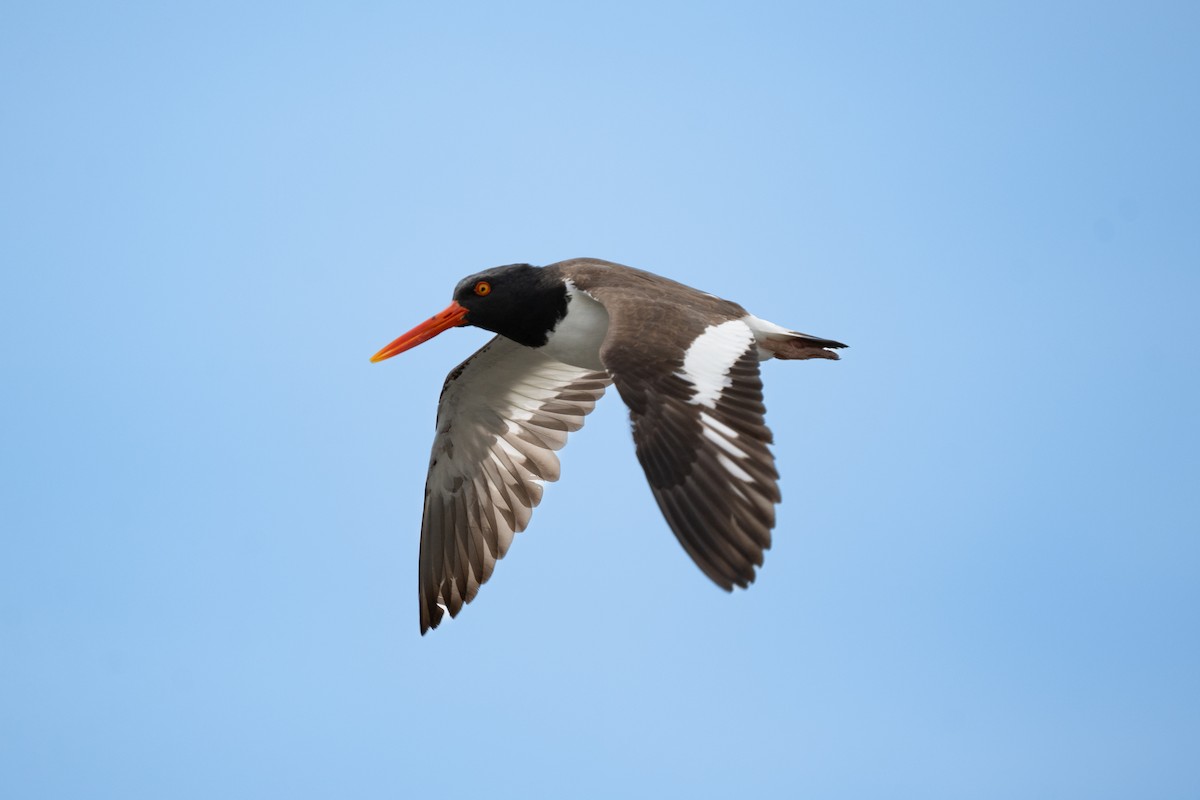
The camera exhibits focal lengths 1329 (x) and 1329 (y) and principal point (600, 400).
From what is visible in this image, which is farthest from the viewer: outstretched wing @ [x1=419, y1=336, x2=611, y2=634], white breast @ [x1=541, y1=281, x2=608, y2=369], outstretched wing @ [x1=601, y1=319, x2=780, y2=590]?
outstretched wing @ [x1=419, y1=336, x2=611, y2=634]

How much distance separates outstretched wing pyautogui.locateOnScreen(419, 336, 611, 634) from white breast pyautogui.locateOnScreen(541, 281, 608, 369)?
4.76 feet

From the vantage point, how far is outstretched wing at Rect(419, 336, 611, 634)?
1223cm

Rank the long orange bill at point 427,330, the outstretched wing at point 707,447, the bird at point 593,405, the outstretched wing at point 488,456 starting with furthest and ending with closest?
the outstretched wing at point 488,456 → the long orange bill at point 427,330 → the bird at point 593,405 → the outstretched wing at point 707,447

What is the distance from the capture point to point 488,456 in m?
12.7

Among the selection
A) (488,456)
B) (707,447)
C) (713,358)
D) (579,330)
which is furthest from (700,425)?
(488,456)

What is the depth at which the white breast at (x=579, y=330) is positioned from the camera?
34.0 feet

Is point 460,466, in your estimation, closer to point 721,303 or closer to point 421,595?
point 421,595

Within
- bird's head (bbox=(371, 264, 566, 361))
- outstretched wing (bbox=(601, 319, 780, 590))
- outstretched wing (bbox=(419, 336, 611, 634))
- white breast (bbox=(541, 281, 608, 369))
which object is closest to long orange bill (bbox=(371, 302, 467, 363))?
bird's head (bbox=(371, 264, 566, 361))

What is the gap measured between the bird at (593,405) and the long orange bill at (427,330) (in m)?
0.01

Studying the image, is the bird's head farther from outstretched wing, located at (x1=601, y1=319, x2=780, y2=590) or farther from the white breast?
outstretched wing, located at (x1=601, y1=319, x2=780, y2=590)

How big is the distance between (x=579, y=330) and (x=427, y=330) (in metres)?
1.40

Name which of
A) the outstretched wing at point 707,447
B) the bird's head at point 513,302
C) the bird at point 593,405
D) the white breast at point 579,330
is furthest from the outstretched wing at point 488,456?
the outstretched wing at point 707,447

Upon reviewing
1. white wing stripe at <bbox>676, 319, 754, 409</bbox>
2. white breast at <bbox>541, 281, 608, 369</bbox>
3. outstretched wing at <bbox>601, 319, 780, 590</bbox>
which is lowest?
outstretched wing at <bbox>601, 319, 780, 590</bbox>

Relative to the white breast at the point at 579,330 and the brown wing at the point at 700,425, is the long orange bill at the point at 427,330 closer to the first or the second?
the white breast at the point at 579,330
